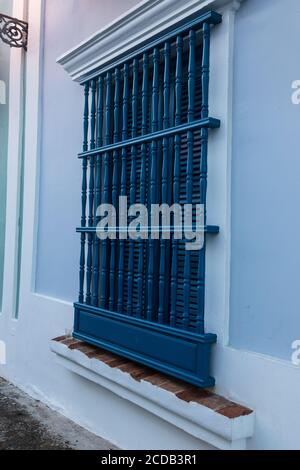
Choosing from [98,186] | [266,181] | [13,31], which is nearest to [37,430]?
[98,186]

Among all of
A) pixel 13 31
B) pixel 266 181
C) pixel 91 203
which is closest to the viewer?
pixel 266 181

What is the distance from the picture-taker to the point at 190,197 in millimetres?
2496

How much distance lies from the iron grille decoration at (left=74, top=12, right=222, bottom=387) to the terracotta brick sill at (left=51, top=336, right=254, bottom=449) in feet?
0.25

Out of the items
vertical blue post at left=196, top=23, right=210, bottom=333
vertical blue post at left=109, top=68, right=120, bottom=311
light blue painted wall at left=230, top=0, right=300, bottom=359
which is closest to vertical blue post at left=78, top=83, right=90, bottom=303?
vertical blue post at left=109, top=68, right=120, bottom=311

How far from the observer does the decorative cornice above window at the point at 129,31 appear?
253 centimetres

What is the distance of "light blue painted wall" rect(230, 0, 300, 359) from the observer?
2.10 metres

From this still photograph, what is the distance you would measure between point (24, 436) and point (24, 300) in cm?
137

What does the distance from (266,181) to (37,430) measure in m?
2.42

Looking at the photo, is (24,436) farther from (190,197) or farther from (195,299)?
(190,197)

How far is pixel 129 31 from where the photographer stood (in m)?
2.95

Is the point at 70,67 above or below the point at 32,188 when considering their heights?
above

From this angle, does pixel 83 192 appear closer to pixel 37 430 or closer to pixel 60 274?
pixel 60 274

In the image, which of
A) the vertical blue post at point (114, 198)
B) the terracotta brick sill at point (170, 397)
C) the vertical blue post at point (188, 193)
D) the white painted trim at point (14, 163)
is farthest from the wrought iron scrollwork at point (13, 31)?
the terracotta brick sill at point (170, 397)
